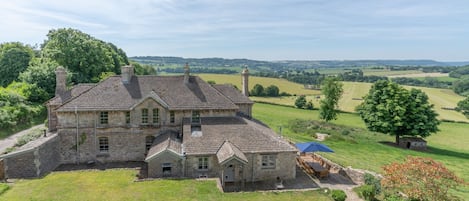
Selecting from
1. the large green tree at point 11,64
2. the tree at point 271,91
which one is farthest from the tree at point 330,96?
the large green tree at point 11,64

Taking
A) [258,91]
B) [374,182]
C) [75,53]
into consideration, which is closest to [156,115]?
[374,182]

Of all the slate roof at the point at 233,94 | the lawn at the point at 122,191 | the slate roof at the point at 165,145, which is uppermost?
the slate roof at the point at 233,94

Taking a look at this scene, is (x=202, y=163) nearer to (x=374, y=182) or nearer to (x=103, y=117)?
(x=103, y=117)

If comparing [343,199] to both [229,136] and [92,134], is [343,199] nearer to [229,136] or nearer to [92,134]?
[229,136]

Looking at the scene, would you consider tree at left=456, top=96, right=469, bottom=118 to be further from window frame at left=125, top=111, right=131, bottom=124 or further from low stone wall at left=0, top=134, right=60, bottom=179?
low stone wall at left=0, top=134, right=60, bottom=179

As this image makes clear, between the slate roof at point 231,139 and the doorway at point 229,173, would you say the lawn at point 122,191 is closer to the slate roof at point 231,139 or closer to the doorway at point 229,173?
the doorway at point 229,173

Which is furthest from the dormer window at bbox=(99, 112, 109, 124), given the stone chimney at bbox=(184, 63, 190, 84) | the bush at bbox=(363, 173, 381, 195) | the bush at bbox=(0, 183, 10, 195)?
the bush at bbox=(363, 173, 381, 195)
